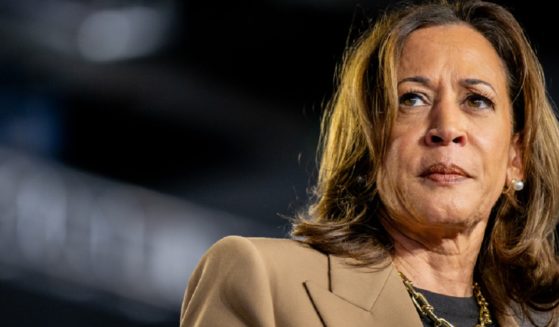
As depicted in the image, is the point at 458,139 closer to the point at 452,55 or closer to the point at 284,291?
the point at 452,55

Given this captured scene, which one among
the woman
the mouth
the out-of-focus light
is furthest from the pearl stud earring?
the out-of-focus light

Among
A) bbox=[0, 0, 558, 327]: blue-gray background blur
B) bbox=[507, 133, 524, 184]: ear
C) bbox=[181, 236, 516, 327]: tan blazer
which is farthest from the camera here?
bbox=[0, 0, 558, 327]: blue-gray background blur

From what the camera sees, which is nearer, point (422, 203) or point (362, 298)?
point (362, 298)

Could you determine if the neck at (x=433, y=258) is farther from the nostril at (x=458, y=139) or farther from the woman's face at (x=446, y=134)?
the nostril at (x=458, y=139)

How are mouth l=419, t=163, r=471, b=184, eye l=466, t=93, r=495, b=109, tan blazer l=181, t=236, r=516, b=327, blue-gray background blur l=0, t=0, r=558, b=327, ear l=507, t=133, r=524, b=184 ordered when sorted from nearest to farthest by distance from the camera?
tan blazer l=181, t=236, r=516, b=327 < mouth l=419, t=163, r=471, b=184 < eye l=466, t=93, r=495, b=109 < ear l=507, t=133, r=524, b=184 < blue-gray background blur l=0, t=0, r=558, b=327

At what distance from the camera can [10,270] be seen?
3.05m

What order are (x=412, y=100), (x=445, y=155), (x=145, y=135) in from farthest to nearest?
(x=145, y=135) < (x=412, y=100) < (x=445, y=155)

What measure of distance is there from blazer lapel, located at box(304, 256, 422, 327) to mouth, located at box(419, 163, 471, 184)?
0.20 metres

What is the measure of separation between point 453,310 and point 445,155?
0.32 meters

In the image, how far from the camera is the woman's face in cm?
208

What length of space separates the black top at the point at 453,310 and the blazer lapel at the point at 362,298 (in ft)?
0.36

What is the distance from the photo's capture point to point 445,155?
6.75 feet

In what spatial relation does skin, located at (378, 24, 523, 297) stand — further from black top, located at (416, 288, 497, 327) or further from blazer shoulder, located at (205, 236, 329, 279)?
blazer shoulder, located at (205, 236, 329, 279)

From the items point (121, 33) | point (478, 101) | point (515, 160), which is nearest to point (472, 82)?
point (478, 101)
